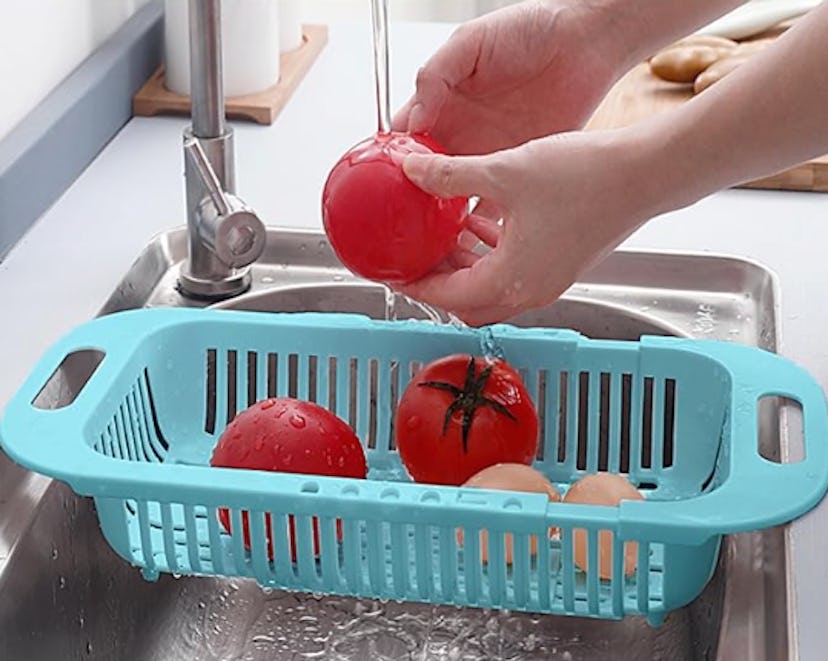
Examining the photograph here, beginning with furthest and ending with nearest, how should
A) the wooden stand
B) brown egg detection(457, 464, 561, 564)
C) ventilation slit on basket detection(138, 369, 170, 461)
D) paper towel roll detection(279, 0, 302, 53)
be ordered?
1. paper towel roll detection(279, 0, 302, 53)
2. the wooden stand
3. ventilation slit on basket detection(138, 369, 170, 461)
4. brown egg detection(457, 464, 561, 564)

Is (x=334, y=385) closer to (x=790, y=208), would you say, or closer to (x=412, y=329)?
(x=412, y=329)

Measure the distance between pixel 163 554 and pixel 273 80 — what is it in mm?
652

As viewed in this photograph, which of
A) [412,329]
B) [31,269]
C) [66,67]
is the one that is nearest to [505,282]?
[412,329]

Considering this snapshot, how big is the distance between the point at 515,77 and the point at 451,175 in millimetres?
216

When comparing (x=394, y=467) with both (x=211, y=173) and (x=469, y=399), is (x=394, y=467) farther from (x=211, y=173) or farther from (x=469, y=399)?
(x=211, y=173)

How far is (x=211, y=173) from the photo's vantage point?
3.67 feet

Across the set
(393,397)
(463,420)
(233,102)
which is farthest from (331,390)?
(233,102)

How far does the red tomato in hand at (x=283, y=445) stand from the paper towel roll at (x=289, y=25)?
69 cm

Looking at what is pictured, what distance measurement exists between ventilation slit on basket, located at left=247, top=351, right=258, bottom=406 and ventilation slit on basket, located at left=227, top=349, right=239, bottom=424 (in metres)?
0.01

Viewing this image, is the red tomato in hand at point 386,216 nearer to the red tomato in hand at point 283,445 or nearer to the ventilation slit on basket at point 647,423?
the red tomato in hand at point 283,445

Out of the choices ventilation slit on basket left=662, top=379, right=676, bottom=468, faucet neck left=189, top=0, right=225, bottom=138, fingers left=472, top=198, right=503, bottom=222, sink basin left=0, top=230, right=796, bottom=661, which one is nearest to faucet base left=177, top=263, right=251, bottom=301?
sink basin left=0, top=230, right=796, bottom=661

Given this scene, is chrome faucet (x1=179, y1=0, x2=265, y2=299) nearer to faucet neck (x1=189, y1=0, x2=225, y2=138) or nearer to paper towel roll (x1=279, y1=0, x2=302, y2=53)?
faucet neck (x1=189, y1=0, x2=225, y2=138)

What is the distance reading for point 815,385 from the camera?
95 cm

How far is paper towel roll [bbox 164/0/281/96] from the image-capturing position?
54.7 inches
